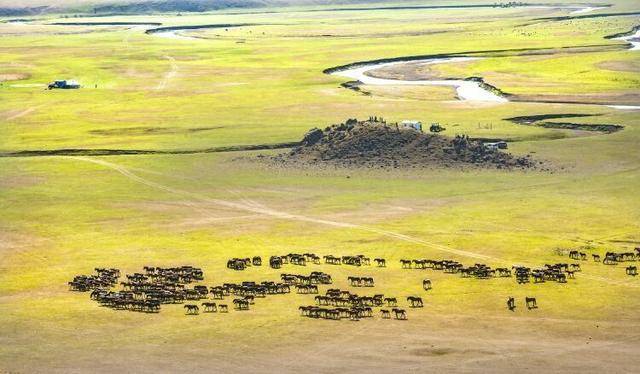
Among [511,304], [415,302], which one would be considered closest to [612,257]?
[511,304]

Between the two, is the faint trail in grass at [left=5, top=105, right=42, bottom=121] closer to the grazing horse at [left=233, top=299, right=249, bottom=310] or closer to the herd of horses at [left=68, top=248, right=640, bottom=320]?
the herd of horses at [left=68, top=248, right=640, bottom=320]

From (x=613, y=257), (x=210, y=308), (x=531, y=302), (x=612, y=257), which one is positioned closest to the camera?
(x=210, y=308)

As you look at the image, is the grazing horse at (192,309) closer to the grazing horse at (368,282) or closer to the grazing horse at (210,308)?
the grazing horse at (210,308)

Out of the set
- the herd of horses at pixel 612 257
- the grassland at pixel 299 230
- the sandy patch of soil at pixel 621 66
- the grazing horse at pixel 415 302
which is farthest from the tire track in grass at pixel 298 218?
the sandy patch of soil at pixel 621 66

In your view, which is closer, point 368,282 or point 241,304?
point 241,304

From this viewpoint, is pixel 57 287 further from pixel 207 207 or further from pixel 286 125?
pixel 286 125

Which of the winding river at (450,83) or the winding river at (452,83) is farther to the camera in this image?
the winding river at (450,83)

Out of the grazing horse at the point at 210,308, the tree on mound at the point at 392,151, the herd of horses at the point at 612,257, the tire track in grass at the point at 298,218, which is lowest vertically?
the grazing horse at the point at 210,308

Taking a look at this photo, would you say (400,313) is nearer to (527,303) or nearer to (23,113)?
(527,303)
